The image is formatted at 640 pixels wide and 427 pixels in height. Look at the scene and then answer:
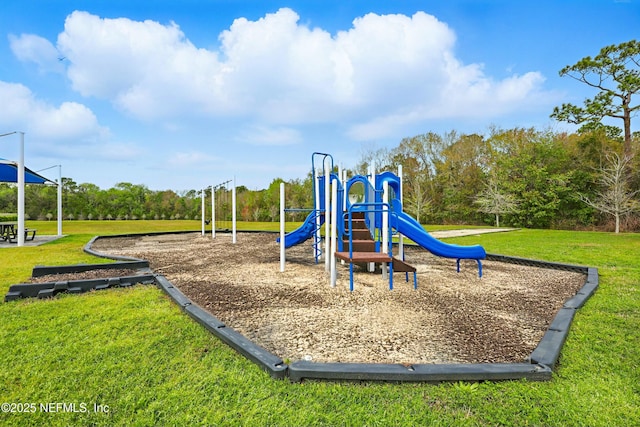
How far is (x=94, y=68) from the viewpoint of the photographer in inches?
342

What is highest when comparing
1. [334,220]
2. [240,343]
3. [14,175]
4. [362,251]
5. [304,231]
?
[14,175]

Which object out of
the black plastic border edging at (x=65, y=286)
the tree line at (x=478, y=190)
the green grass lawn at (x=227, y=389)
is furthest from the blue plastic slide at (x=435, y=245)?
the tree line at (x=478, y=190)

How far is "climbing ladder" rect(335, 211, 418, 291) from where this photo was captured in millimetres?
4652

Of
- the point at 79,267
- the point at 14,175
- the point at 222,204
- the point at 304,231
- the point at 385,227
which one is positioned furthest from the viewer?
the point at 222,204

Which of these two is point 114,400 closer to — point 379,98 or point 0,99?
point 379,98

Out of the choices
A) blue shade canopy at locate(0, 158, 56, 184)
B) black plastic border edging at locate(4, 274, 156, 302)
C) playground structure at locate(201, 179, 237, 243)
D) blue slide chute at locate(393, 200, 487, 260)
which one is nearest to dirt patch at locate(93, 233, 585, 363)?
blue slide chute at locate(393, 200, 487, 260)

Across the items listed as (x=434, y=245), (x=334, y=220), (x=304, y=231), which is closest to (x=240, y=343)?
(x=334, y=220)

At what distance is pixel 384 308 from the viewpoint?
379 centimetres

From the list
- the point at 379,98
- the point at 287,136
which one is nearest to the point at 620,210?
the point at 379,98

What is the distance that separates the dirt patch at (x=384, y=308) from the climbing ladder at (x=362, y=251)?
11.9 inches

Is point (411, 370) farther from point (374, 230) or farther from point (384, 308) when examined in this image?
point (374, 230)

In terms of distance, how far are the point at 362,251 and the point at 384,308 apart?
181 centimetres

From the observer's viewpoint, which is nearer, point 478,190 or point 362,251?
point 362,251

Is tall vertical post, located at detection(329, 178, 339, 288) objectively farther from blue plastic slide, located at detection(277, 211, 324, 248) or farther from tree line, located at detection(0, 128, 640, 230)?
tree line, located at detection(0, 128, 640, 230)
